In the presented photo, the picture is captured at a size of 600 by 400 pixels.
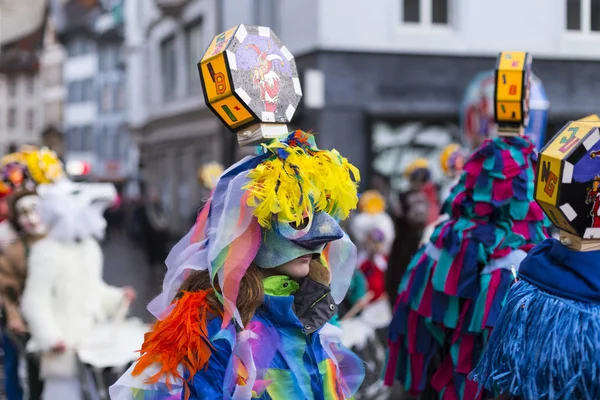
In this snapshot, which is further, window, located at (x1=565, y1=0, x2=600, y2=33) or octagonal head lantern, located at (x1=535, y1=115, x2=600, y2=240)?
window, located at (x1=565, y1=0, x2=600, y2=33)

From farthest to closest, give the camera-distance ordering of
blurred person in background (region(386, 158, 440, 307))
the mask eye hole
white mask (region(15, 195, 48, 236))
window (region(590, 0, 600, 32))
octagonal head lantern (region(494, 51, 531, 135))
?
window (region(590, 0, 600, 32)), blurred person in background (region(386, 158, 440, 307)), white mask (region(15, 195, 48, 236)), octagonal head lantern (region(494, 51, 531, 135)), the mask eye hole

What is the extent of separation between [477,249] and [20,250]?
3.13 metres

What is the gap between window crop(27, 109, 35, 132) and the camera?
117ft

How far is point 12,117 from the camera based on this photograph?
3516 centimetres

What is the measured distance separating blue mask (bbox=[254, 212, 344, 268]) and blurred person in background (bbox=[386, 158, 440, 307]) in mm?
4031

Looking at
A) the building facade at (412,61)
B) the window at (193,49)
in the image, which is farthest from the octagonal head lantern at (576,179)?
the window at (193,49)

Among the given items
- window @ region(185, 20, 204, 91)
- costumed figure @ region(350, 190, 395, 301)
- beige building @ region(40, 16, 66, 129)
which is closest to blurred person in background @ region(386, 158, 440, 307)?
costumed figure @ region(350, 190, 395, 301)

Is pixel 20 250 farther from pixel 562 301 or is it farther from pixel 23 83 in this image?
pixel 23 83

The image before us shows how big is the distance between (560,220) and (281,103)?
37.3 inches

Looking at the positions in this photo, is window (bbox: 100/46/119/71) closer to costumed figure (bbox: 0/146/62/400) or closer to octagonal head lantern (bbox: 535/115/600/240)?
costumed figure (bbox: 0/146/62/400)

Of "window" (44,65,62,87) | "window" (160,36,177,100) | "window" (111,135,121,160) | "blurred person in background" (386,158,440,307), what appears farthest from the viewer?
"window" (44,65,62,87)

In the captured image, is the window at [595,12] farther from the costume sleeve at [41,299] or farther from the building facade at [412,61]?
the costume sleeve at [41,299]

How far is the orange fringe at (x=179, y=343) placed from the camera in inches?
92.5

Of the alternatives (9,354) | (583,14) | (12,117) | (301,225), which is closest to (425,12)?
(583,14)
